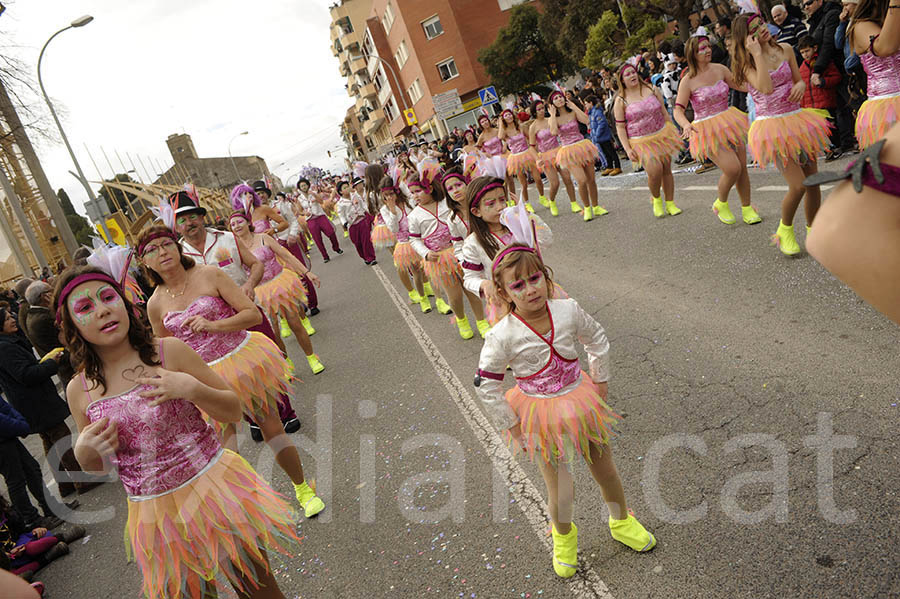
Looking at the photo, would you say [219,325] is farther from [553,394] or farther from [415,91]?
[415,91]

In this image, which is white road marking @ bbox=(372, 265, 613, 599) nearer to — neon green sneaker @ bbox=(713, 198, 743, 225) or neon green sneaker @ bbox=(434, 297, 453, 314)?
neon green sneaker @ bbox=(434, 297, 453, 314)

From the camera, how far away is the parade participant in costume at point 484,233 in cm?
446

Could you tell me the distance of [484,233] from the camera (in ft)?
15.0

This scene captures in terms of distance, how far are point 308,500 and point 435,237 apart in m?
3.29

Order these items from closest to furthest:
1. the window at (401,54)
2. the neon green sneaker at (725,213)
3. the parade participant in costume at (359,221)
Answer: the neon green sneaker at (725,213) < the parade participant in costume at (359,221) < the window at (401,54)

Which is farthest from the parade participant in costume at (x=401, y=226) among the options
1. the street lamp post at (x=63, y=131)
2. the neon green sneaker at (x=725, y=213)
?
the street lamp post at (x=63, y=131)

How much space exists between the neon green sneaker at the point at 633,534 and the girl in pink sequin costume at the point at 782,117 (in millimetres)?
3748

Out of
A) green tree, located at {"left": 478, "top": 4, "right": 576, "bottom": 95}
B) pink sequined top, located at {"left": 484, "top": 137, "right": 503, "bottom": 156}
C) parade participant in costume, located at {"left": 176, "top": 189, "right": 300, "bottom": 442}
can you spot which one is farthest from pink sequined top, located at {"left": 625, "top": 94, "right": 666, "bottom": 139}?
green tree, located at {"left": 478, "top": 4, "right": 576, "bottom": 95}

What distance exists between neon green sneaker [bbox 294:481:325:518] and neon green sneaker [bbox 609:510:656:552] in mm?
2219

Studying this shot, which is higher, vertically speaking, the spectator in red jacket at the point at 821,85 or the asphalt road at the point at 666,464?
the spectator in red jacket at the point at 821,85

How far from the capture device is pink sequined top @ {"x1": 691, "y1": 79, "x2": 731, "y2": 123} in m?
6.83

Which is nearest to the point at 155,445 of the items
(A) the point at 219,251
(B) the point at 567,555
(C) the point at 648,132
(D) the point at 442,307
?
(B) the point at 567,555

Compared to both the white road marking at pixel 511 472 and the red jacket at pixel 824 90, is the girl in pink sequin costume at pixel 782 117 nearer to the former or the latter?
the red jacket at pixel 824 90

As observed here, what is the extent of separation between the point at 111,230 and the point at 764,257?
14934 mm
